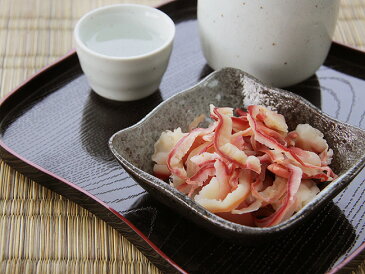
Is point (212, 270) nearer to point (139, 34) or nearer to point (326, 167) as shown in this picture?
point (326, 167)

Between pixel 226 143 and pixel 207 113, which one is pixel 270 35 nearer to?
pixel 207 113

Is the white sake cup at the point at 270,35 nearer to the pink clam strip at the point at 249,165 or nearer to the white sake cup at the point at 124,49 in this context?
the white sake cup at the point at 124,49

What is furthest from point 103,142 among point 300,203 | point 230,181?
point 300,203

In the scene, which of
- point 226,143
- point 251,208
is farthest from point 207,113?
point 251,208

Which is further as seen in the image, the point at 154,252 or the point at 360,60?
the point at 360,60

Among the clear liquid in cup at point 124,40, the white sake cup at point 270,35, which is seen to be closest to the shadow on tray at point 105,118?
the clear liquid in cup at point 124,40

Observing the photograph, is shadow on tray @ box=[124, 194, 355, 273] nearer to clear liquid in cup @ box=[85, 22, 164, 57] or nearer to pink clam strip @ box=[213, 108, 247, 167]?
pink clam strip @ box=[213, 108, 247, 167]
